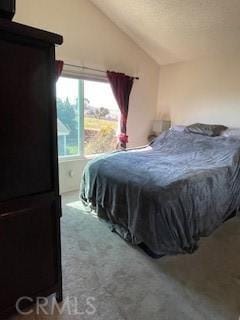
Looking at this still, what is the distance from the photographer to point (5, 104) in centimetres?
108

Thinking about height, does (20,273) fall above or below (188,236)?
above

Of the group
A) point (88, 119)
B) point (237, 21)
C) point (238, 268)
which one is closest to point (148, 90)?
point (88, 119)

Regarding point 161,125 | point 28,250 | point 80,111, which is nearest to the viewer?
point 28,250

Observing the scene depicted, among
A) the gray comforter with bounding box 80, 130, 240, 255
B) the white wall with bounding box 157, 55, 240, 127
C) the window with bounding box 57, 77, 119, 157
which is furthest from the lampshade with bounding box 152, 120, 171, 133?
the gray comforter with bounding box 80, 130, 240, 255

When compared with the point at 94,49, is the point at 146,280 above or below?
below

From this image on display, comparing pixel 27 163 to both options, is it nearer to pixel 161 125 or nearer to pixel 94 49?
pixel 94 49

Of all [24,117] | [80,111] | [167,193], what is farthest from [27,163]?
[80,111]

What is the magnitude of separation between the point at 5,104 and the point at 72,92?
8.38 ft

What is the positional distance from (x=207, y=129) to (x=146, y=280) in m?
2.46

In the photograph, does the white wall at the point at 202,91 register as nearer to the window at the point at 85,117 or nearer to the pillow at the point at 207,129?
the pillow at the point at 207,129

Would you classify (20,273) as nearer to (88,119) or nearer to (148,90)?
(88,119)

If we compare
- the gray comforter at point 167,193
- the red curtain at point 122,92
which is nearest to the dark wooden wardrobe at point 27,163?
the gray comforter at point 167,193

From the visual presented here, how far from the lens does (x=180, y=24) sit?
3084 mm
